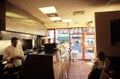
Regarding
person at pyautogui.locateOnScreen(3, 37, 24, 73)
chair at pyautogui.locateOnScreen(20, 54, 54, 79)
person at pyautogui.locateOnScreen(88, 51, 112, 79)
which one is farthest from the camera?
person at pyautogui.locateOnScreen(88, 51, 112, 79)

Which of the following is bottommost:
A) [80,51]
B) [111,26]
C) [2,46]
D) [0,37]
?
[80,51]

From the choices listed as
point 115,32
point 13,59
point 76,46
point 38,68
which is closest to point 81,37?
point 76,46

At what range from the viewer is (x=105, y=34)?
11.9 ft

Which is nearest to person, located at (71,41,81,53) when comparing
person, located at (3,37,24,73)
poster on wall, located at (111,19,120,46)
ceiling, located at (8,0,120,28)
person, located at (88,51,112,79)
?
ceiling, located at (8,0,120,28)

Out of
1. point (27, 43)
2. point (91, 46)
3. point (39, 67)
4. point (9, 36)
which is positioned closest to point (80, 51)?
point (91, 46)

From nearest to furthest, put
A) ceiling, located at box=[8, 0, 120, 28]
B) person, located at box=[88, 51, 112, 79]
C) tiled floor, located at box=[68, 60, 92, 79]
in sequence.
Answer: person, located at box=[88, 51, 112, 79]
ceiling, located at box=[8, 0, 120, 28]
tiled floor, located at box=[68, 60, 92, 79]

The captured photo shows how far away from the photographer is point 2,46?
317 cm

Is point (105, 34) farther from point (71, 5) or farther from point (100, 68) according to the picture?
point (71, 5)

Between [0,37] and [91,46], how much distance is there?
21.8 feet

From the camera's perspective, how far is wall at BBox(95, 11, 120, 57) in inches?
140

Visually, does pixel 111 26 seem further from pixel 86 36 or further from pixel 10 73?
pixel 86 36

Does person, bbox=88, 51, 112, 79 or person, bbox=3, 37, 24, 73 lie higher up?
person, bbox=3, 37, 24, 73

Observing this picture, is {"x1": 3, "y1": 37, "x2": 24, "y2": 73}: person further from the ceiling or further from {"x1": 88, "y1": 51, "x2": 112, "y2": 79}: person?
{"x1": 88, "y1": 51, "x2": 112, "y2": 79}: person

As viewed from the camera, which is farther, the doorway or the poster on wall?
the doorway
